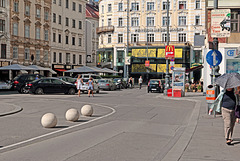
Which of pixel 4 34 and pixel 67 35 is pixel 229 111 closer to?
pixel 4 34

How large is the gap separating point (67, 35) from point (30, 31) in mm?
11117

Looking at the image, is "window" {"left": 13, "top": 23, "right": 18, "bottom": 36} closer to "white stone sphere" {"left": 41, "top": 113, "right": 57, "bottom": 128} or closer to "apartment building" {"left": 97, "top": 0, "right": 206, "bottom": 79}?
"apartment building" {"left": 97, "top": 0, "right": 206, "bottom": 79}

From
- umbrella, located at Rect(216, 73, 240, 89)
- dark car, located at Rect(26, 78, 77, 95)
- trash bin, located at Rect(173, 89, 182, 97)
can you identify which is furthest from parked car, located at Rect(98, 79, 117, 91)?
umbrella, located at Rect(216, 73, 240, 89)

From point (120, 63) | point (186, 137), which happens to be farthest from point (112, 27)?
point (186, 137)

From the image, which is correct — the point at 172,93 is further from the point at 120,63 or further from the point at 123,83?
the point at 120,63

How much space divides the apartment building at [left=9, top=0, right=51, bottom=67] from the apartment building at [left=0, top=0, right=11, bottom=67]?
82 cm

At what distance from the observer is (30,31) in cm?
5494

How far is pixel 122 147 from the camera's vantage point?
8859mm

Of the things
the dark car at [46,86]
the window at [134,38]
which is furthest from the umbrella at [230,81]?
the window at [134,38]

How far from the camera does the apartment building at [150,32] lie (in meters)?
67.4

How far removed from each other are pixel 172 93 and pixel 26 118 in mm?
18683

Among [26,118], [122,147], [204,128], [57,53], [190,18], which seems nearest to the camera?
[122,147]

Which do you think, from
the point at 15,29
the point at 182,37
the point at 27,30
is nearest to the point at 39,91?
the point at 15,29

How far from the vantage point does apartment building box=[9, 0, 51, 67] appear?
51344 millimetres
